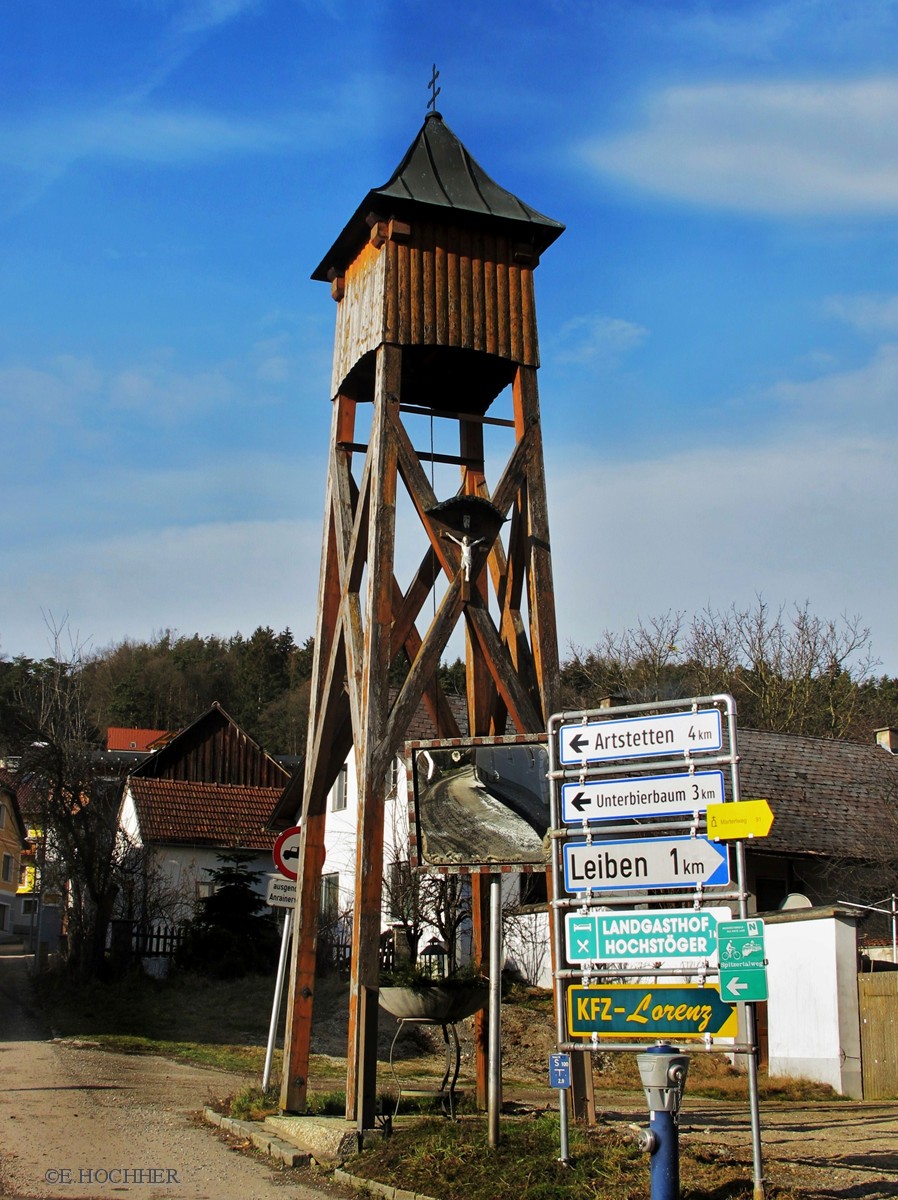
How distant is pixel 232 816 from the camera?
33.2 meters

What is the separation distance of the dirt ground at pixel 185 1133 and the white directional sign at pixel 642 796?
2.05 meters

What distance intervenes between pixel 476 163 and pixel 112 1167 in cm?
951

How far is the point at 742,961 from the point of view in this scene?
22.4 ft

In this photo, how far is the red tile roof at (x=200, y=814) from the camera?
3145 cm

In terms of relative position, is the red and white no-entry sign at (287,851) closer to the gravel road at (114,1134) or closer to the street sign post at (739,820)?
the gravel road at (114,1134)

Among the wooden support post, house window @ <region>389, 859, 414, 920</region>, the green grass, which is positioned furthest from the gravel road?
house window @ <region>389, 859, 414, 920</region>

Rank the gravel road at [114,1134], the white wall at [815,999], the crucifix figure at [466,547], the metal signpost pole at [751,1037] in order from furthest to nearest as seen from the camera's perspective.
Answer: the white wall at [815,999]
the crucifix figure at [466,547]
the gravel road at [114,1134]
the metal signpost pole at [751,1037]

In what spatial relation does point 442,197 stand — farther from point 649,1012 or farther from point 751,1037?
point 751,1037

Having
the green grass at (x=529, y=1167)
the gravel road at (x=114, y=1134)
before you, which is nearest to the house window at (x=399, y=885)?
the gravel road at (x=114, y=1134)

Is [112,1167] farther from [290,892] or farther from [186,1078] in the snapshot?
[186,1078]

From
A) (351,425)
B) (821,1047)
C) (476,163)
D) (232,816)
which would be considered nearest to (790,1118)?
(821,1047)

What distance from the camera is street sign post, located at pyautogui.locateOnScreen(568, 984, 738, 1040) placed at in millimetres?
7164

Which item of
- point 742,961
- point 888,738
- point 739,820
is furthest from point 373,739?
point 888,738

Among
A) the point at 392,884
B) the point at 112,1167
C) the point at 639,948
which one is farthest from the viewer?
the point at 392,884
